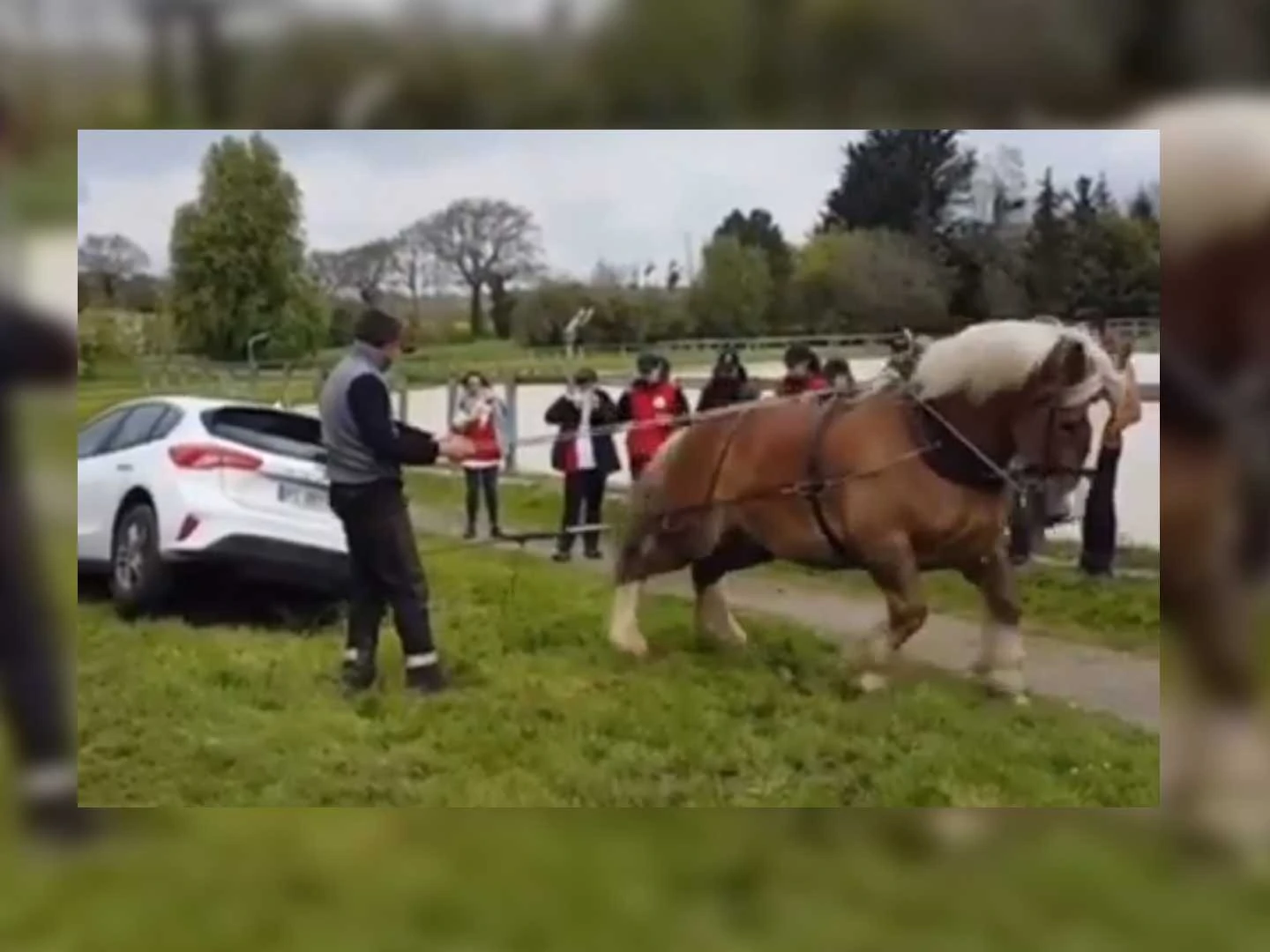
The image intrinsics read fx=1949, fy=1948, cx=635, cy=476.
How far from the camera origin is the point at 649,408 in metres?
1.85

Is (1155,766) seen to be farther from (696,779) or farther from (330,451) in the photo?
(330,451)

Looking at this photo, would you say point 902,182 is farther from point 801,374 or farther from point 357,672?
point 357,672

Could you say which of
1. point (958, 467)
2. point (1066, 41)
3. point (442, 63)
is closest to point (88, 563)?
point (442, 63)

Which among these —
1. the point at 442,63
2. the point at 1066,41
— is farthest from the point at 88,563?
the point at 1066,41

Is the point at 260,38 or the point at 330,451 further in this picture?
the point at 330,451

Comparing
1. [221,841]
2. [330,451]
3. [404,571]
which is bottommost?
[221,841]

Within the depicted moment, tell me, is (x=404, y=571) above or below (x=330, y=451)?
below

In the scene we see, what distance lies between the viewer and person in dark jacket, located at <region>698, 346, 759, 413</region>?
1831 mm

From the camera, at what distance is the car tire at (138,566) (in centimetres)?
188

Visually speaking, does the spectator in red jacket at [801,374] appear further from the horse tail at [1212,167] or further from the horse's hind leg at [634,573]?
the horse tail at [1212,167]

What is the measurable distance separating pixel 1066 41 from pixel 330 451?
774 millimetres

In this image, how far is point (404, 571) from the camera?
1.88 metres

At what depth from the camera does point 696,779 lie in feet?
6.06

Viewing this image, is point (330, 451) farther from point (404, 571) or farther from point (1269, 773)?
point (1269, 773)
